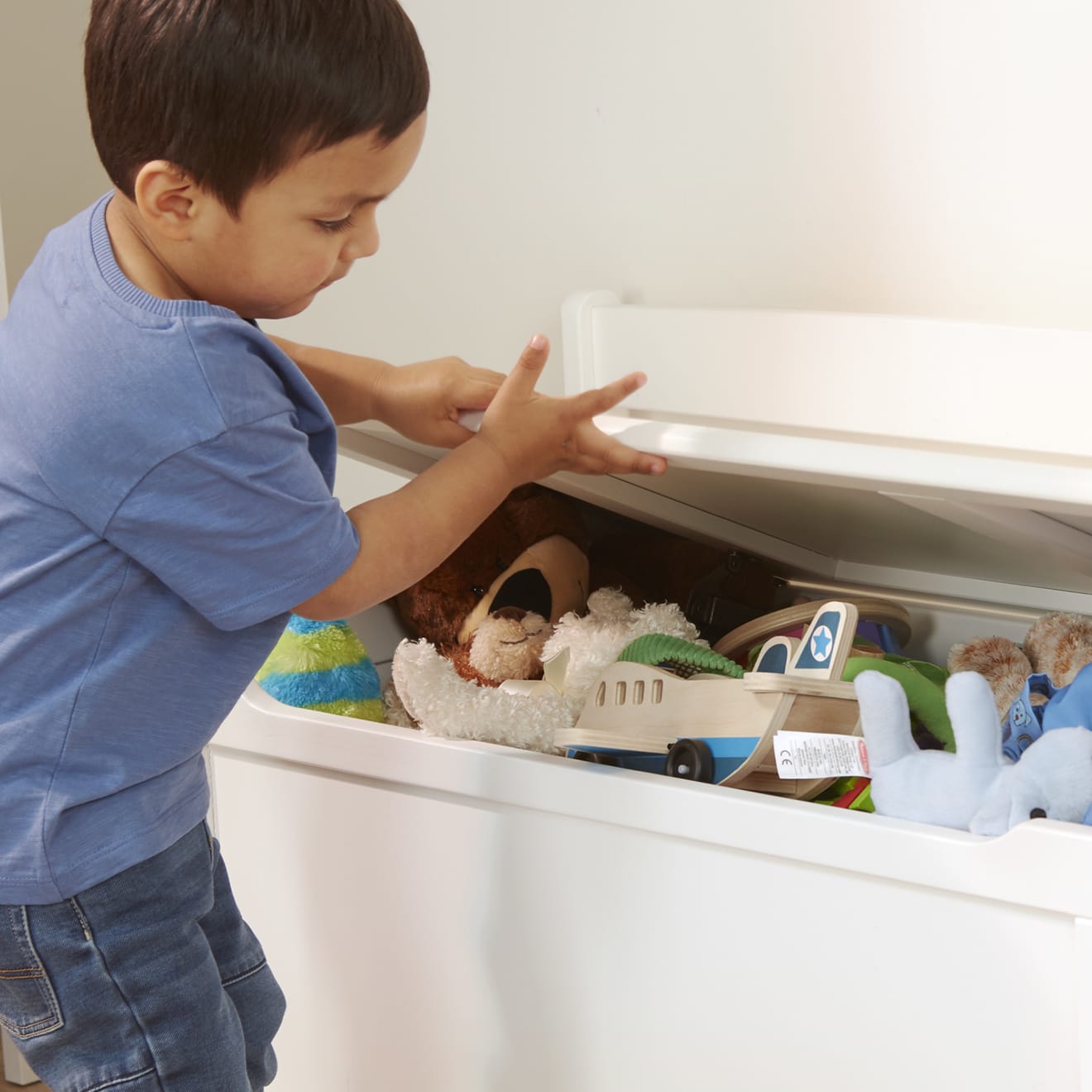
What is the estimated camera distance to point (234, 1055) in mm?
828

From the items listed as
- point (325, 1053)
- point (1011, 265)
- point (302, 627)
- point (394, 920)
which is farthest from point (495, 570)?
point (1011, 265)

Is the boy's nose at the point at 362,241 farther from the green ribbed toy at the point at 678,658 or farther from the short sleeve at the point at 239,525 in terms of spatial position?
the green ribbed toy at the point at 678,658

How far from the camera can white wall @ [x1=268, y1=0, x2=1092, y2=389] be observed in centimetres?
116

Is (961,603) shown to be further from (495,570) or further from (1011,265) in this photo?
(495,570)

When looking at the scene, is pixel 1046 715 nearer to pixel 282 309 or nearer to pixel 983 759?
pixel 983 759

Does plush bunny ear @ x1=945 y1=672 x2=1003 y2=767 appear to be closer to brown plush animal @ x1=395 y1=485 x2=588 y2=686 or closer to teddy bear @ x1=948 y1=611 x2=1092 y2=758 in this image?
teddy bear @ x1=948 y1=611 x2=1092 y2=758

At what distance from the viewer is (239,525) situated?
2.37ft

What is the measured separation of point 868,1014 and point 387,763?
14.7 inches

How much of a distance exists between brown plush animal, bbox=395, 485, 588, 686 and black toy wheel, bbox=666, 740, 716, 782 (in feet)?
0.80

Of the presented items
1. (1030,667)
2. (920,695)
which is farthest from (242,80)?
(1030,667)

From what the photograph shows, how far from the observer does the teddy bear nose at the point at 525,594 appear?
114cm

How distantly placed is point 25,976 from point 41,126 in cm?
163

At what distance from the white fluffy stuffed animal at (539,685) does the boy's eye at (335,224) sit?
36 centimetres

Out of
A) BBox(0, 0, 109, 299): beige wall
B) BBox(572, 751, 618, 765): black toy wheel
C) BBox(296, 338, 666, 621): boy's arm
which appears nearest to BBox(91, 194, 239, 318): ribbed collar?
BBox(296, 338, 666, 621): boy's arm
